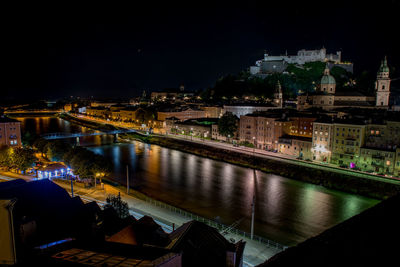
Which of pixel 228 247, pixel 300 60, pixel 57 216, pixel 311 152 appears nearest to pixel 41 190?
pixel 57 216

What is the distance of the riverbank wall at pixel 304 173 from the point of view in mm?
10431

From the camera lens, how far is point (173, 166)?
14.5 metres

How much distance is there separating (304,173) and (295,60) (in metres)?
23.4

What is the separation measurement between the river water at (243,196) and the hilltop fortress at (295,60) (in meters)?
20.5

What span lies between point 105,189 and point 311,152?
10.3 meters

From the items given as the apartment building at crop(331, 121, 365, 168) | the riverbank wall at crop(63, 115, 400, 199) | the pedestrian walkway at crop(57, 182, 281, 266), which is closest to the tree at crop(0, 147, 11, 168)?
the pedestrian walkway at crop(57, 182, 281, 266)

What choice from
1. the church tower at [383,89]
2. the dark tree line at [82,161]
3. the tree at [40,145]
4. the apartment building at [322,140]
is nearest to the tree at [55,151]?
the dark tree line at [82,161]

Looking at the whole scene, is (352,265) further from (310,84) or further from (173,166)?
(310,84)

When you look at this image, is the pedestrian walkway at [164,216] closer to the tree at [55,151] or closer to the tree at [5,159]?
the tree at [5,159]

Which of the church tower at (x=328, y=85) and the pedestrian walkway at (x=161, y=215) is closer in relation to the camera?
the pedestrian walkway at (x=161, y=215)

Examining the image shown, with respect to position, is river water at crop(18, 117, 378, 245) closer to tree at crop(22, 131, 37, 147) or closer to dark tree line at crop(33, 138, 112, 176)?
dark tree line at crop(33, 138, 112, 176)

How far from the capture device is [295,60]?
1267 inches

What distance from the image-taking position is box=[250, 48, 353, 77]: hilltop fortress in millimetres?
30544

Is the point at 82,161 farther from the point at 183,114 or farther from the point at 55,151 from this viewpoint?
the point at 183,114
